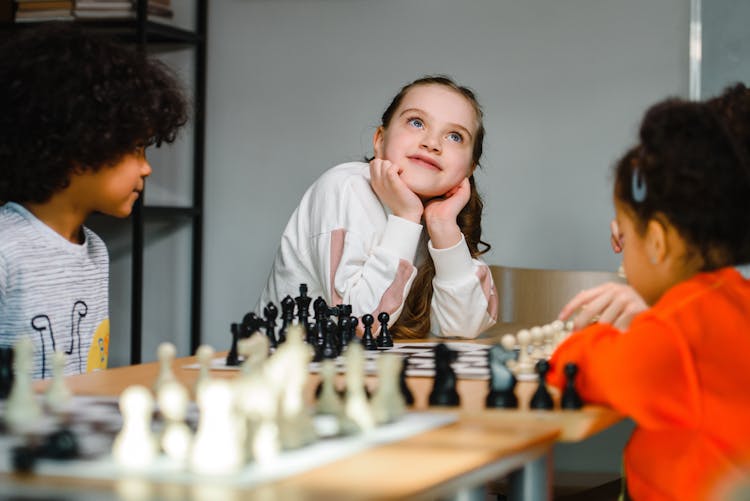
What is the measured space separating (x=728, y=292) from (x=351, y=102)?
2.39 m

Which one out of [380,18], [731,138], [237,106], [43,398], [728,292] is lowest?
[43,398]

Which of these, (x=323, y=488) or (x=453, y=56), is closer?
(x=323, y=488)

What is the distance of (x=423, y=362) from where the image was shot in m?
1.59

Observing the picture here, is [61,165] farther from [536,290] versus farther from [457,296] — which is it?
[536,290]

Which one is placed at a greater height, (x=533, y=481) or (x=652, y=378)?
(x=652, y=378)

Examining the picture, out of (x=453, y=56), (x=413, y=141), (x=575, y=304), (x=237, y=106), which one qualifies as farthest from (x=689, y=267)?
(x=237, y=106)

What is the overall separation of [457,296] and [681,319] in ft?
3.18

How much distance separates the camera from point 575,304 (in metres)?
1.67

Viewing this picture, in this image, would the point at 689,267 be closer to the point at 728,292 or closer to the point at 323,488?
the point at 728,292

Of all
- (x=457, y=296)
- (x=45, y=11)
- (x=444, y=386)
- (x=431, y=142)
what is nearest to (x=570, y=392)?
(x=444, y=386)

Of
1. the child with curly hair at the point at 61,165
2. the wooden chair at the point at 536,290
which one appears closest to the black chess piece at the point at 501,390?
the child with curly hair at the point at 61,165

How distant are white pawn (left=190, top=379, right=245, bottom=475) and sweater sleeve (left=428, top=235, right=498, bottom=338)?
1340mm

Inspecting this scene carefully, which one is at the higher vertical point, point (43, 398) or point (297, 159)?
point (297, 159)

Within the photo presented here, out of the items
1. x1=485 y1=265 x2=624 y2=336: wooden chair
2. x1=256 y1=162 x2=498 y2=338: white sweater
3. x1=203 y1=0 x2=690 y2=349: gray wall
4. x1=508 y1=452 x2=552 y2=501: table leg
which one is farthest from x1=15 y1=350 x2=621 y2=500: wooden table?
x1=203 y1=0 x2=690 y2=349: gray wall
